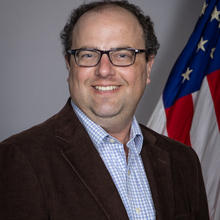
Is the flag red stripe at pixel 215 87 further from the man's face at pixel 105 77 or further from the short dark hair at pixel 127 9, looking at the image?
the man's face at pixel 105 77

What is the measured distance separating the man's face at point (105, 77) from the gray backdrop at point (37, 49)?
1.99 m

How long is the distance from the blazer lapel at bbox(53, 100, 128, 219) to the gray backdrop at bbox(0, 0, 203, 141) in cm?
219

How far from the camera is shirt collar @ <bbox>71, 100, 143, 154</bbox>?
6.24 ft

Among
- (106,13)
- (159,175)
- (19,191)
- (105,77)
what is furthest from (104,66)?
(19,191)

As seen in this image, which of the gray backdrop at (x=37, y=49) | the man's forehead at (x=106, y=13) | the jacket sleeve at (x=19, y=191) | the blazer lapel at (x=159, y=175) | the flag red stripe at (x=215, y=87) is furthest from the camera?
the gray backdrop at (x=37, y=49)

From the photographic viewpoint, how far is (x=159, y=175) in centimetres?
202

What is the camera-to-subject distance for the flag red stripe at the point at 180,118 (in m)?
3.28

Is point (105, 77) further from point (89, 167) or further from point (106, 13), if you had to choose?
point (89, 167)

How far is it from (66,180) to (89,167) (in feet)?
0.41

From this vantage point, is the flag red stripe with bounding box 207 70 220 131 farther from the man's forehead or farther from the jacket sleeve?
the jacket sleeve

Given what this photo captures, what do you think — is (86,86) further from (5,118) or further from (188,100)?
(5,118)

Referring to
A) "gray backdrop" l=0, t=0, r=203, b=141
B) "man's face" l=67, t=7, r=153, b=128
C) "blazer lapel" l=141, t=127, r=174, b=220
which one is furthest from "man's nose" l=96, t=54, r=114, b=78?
"gray backdrop" l=0, t=0, r=203, b=141

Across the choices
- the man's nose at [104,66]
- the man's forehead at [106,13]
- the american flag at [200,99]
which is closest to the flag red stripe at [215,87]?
the american flag at [200,99]

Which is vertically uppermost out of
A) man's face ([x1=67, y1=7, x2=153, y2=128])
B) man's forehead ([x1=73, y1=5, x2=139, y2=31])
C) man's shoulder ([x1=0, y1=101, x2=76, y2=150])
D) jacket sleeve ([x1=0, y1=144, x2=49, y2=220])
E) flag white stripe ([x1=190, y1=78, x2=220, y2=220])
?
man's forehead ([x1=73, y1=5, x2=139, y2=31])
